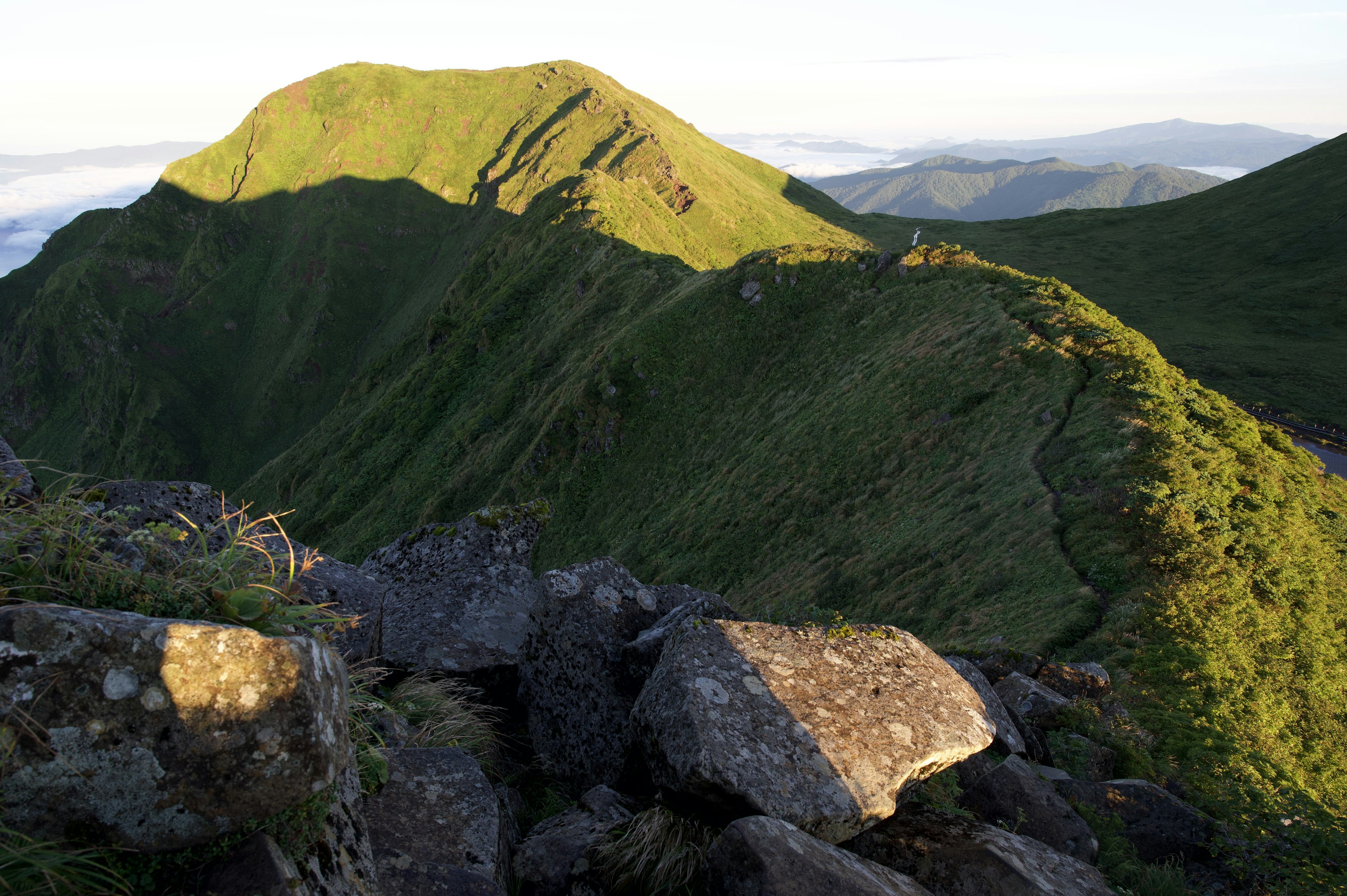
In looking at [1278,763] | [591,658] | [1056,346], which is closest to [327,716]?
[591,658]

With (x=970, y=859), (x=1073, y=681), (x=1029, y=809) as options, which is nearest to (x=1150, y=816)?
(x=1029, y=809)

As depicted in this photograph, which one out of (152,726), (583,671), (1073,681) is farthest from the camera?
(1073,681)

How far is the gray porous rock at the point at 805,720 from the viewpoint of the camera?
5.43 meters

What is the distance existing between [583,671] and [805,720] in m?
3.16

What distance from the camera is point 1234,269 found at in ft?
253

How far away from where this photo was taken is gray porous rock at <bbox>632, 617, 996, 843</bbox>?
5.43 m

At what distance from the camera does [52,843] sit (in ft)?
9.97

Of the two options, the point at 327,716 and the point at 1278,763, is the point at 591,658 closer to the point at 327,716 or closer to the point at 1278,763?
the point at 327,716

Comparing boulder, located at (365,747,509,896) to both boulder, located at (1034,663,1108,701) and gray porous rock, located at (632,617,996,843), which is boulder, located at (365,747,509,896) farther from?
boulder, located at (1034,663,1108,701)

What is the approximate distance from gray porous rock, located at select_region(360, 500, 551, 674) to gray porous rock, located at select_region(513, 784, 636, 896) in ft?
9.46

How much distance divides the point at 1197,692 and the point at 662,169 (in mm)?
108259

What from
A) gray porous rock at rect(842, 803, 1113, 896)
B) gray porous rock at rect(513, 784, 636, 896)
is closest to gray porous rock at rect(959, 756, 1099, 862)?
gray porous rock at rect(842, 803, 1113, 896)

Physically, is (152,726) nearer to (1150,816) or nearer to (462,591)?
(462,591)

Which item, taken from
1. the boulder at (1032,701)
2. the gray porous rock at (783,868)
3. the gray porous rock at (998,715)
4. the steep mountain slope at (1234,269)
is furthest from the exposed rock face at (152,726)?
the steep mountain slope at (1234,269)
